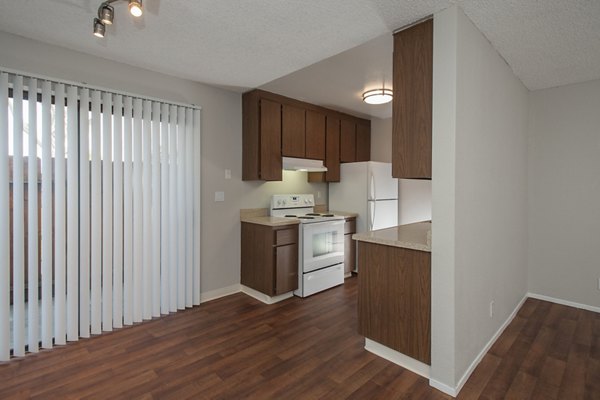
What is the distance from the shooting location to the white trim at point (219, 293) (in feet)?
11.6

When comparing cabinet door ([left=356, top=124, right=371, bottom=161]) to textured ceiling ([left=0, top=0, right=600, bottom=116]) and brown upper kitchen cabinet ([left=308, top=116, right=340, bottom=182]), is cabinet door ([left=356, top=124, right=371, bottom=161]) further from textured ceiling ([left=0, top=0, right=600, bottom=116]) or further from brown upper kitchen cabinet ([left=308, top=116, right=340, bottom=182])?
textured ceiling ([left=0, top=0, right=600, bottom=116])

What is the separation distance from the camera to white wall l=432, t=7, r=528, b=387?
1.89m

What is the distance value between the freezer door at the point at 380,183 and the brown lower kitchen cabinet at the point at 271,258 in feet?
4.74

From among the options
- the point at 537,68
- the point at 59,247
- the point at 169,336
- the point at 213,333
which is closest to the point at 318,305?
the point at 213,333

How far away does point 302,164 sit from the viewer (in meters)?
4.15

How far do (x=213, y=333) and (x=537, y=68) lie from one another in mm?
3891

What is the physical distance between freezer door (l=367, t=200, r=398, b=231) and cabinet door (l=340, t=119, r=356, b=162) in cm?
91

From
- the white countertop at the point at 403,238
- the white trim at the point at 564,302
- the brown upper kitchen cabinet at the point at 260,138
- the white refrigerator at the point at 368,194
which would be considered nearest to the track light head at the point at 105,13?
the brown upper kitchen cabinet at the point at 260,138

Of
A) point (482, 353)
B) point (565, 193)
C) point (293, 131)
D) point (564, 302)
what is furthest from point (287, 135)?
point (564, 302)

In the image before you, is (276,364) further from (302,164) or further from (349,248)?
(302,164)

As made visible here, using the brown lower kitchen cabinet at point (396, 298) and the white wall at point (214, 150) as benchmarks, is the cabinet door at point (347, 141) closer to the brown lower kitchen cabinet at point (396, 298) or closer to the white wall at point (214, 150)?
the white wall at point (214, 150)

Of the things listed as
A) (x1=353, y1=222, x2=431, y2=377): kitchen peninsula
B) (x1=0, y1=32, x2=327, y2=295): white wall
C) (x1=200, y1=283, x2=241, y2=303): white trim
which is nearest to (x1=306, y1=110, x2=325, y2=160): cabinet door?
(x1=0, y1=32, x2=327, y2=295): white wall

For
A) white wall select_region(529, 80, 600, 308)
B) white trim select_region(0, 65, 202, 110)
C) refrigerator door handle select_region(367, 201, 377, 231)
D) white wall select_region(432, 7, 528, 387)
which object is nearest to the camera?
white wall select_region(432, 7, 528, 387)

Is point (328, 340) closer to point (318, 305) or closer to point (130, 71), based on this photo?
point (318, 305)
